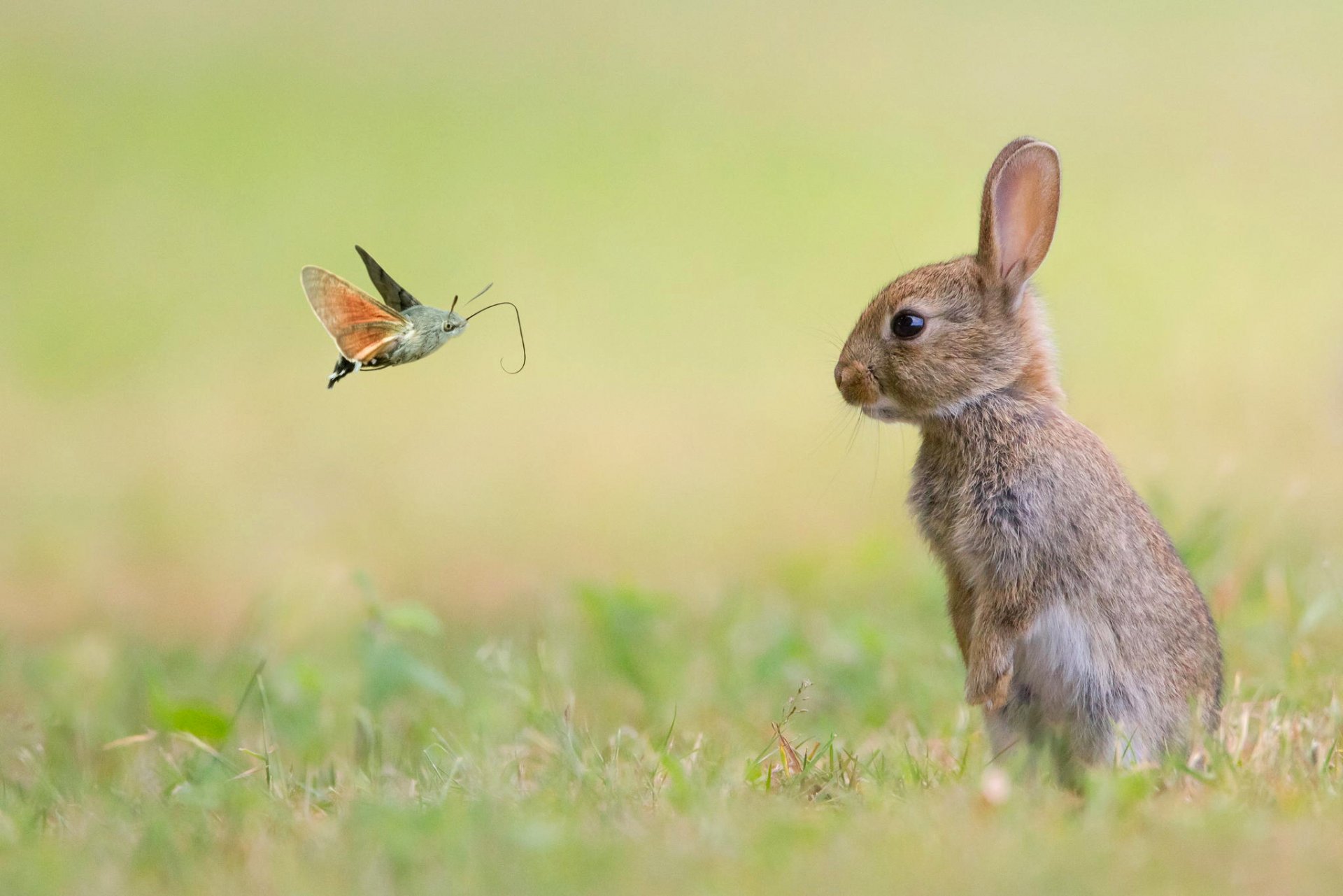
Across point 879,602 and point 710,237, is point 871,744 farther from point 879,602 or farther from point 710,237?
point 710,237

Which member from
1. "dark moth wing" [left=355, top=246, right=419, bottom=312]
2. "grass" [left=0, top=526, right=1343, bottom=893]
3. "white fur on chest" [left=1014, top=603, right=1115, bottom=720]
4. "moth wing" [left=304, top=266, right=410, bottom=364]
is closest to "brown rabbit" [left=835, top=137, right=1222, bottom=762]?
"white fur on chest" [left=1014, top=603, right=1115, bottom=720]

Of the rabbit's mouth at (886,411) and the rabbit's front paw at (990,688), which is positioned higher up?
the rabbit's mouth at (886,411)

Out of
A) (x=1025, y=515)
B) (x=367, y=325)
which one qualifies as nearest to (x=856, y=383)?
(x=1025, y=515)

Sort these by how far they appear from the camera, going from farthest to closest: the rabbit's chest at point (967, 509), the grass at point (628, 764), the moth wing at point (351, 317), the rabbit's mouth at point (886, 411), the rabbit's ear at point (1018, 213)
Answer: the rabbit's mouth at point (886, 411) < the rabbit's ear at point (1018, 213) < the rabbit's chest at point (967, 509) < the moth wing at point (351, 317) < the grass at point (628, 764)

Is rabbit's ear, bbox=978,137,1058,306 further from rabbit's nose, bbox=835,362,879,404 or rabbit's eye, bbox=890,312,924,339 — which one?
rabbit's nose, bbox=835,362,879,404

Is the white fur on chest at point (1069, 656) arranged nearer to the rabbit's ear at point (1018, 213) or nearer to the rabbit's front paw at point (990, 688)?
the rabbit's front paw at point (990, 688)

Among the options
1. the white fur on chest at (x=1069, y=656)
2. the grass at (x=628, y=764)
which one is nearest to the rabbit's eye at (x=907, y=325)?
the white fur on chest at (x=1069, y=656)

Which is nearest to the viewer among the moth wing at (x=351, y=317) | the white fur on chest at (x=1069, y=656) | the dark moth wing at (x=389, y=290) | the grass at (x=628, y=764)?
the grass at (x=628, y=764)

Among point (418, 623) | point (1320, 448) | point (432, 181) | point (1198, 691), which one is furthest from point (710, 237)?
point (1198, 691)
